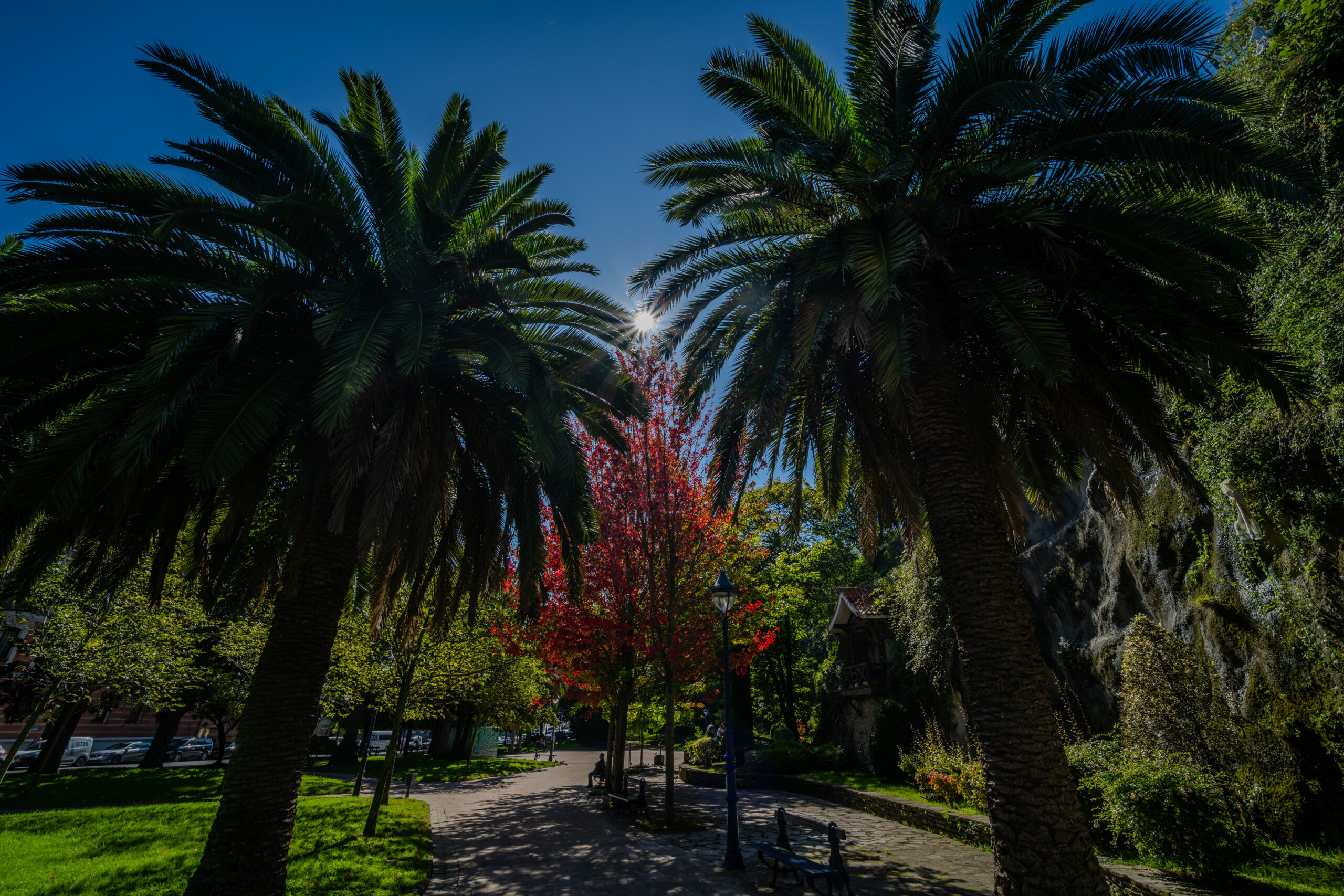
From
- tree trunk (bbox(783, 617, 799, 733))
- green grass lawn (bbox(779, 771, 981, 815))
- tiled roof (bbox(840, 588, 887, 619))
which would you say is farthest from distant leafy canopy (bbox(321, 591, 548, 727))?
tree trunk (bbox(783, 617, 799, 733))

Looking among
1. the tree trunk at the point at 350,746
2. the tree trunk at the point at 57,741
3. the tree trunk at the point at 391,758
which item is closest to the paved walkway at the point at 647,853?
the tree trunk at the point at 391,758

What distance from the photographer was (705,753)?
24656 mm

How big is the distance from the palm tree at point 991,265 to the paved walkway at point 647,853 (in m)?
4.20

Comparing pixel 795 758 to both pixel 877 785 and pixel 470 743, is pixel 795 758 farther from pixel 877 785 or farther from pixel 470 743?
pixel 470 743

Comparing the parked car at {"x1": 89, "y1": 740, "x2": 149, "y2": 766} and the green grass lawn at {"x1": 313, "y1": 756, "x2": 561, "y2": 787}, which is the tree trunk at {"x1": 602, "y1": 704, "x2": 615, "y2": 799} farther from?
the parked car at {"x1": 89, "y1": 740, "x2": 149, "y2": 766}

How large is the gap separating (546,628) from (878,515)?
9.43 m

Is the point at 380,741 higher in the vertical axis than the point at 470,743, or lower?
higher

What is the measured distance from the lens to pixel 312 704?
6.55 m

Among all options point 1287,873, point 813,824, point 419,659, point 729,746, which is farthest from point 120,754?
point 1287,873

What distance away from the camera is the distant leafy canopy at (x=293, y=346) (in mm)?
5930

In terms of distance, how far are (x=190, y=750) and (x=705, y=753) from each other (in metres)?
34.6

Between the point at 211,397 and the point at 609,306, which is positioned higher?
the point at 609,306

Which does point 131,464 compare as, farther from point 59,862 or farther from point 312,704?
point 59,862

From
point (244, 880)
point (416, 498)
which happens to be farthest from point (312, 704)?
point (416, 498)
